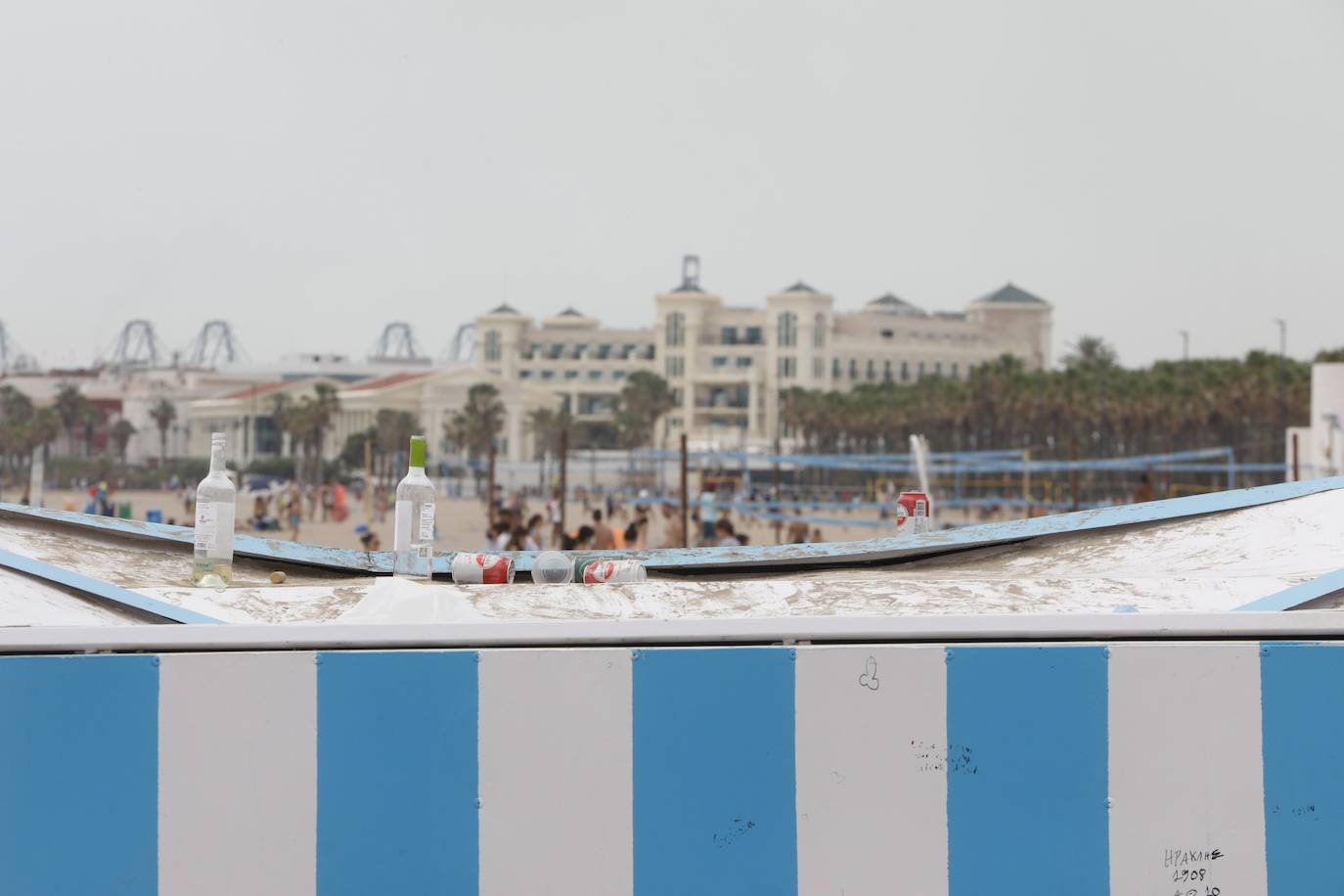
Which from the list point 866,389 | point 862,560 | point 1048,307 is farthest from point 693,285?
point 862,560

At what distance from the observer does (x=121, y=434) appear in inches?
4904

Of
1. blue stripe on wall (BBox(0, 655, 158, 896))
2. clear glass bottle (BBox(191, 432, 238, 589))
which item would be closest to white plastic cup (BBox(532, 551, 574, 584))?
clear glass bottle (BBox(191, 432, 238, 589))

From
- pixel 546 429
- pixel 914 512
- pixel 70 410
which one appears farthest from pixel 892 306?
pixel 914 512

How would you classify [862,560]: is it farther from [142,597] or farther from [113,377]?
[113,377]

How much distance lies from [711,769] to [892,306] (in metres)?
153

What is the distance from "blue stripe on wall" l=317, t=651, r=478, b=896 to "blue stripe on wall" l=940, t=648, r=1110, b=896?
0.72m

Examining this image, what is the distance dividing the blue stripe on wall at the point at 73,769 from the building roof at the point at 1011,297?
154611 mm

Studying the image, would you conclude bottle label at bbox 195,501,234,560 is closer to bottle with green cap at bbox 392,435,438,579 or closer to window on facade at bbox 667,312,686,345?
bottle with green cap at bbox 392,435,438,579

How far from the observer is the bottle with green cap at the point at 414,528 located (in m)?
3.53

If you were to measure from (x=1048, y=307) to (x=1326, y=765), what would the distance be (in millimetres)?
158247

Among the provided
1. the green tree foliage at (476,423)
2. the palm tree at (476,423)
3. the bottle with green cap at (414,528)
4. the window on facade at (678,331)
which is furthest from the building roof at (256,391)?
the bottle with green cap at (414,528)

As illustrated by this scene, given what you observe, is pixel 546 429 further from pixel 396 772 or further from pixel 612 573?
pixel 396 772

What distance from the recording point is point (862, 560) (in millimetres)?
3752

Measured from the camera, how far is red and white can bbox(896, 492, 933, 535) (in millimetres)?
4336
